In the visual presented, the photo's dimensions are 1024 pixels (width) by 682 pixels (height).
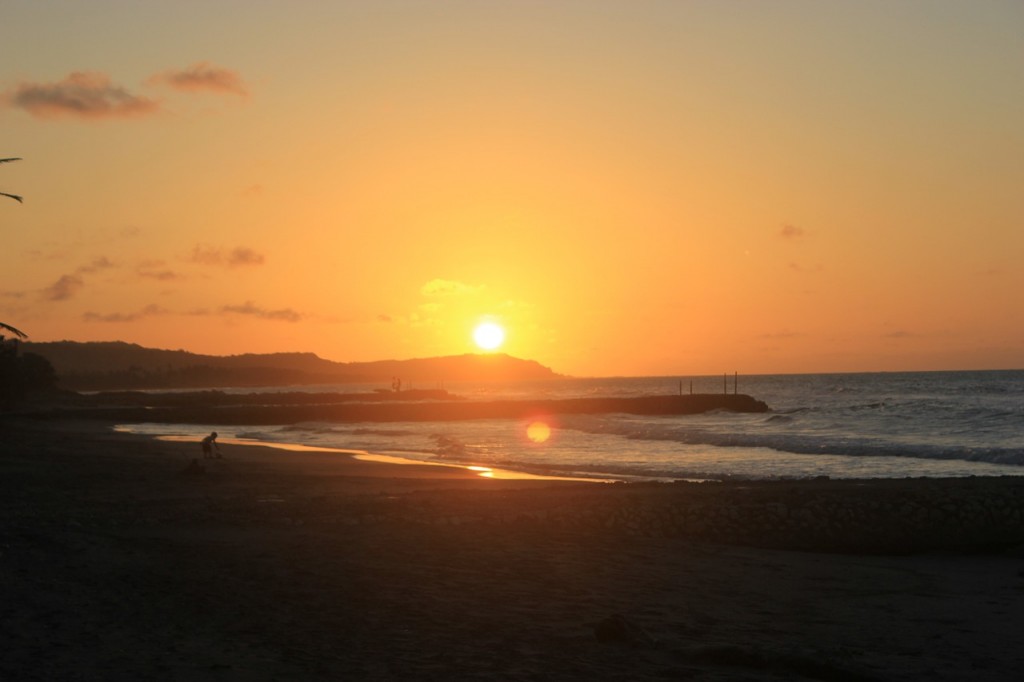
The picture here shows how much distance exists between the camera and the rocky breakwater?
73.4 m

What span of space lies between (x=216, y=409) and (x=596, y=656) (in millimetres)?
72689

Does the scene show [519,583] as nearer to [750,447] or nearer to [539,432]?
[750,447]

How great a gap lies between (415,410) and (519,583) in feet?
234

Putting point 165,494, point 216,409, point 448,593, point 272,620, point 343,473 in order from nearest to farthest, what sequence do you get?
point 272,620 → point 448,593 → point 165,494 → point 343,473 → point 216,409

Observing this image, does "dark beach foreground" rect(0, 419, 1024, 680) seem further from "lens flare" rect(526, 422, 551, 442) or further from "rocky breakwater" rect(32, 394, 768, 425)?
"rocky breakwater" rect(32, 394, 768, 425)

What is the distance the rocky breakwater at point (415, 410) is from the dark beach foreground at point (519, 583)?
5695cm

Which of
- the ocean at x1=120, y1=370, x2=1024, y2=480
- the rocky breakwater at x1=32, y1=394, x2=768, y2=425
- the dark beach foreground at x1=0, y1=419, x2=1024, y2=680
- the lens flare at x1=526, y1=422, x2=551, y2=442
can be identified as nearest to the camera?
the dark beach foreground at x1=0, y1=419, x2=1024, y2=680

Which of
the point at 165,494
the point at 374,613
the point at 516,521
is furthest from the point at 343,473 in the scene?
the point at 374,613

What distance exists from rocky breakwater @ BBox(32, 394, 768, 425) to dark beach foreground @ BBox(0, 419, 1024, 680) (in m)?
56.9

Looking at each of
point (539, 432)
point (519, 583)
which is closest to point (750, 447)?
point (539, 432)

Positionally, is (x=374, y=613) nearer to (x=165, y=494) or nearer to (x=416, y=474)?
(x=165, y=494)

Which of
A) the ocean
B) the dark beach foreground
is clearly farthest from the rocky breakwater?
the dark beach foreground

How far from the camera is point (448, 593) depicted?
31.3 ft

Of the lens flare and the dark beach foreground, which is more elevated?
the dark beach foreground
